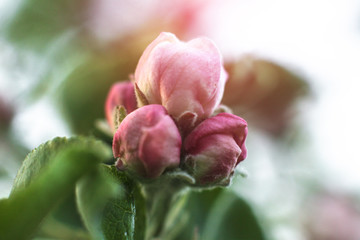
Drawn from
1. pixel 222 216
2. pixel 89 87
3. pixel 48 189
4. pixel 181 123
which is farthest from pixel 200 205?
pixel 48 189

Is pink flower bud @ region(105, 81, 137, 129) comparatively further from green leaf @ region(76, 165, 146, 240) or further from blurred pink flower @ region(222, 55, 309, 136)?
blurred pink flower @ region(222, 55, 309, 136)

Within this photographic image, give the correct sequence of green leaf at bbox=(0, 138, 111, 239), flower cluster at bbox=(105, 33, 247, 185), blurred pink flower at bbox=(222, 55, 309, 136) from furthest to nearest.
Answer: blurred pink flower at bbox=(222, 55, 309, 136)
flower cluster at bbox=(105, 33, 247, 185)
green leaf at bbox=(0, 138, 111, 239)

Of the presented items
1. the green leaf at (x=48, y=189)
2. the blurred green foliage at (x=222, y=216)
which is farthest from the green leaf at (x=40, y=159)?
the blurred green foliage at (x=222, y=216)

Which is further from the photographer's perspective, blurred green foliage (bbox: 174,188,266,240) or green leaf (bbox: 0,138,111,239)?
blurred green foliage (bbox: 174,188,266,240)

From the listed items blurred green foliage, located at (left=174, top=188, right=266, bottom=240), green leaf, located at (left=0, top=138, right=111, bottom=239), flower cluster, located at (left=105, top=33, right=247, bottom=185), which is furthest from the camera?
blurred green foliage, located at (left=174, top=188, right=266, bottom=240)

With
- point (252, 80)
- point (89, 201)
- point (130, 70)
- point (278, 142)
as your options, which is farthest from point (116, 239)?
point (278, 142)

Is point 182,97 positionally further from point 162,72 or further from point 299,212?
point 299,212

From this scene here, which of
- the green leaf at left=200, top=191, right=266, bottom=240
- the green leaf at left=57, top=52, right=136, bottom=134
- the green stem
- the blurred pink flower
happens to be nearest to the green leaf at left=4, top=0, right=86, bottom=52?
the green leaf at left=57, top=52, right=136, bottom=134

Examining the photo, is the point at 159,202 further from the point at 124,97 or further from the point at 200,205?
the point at 200,205
